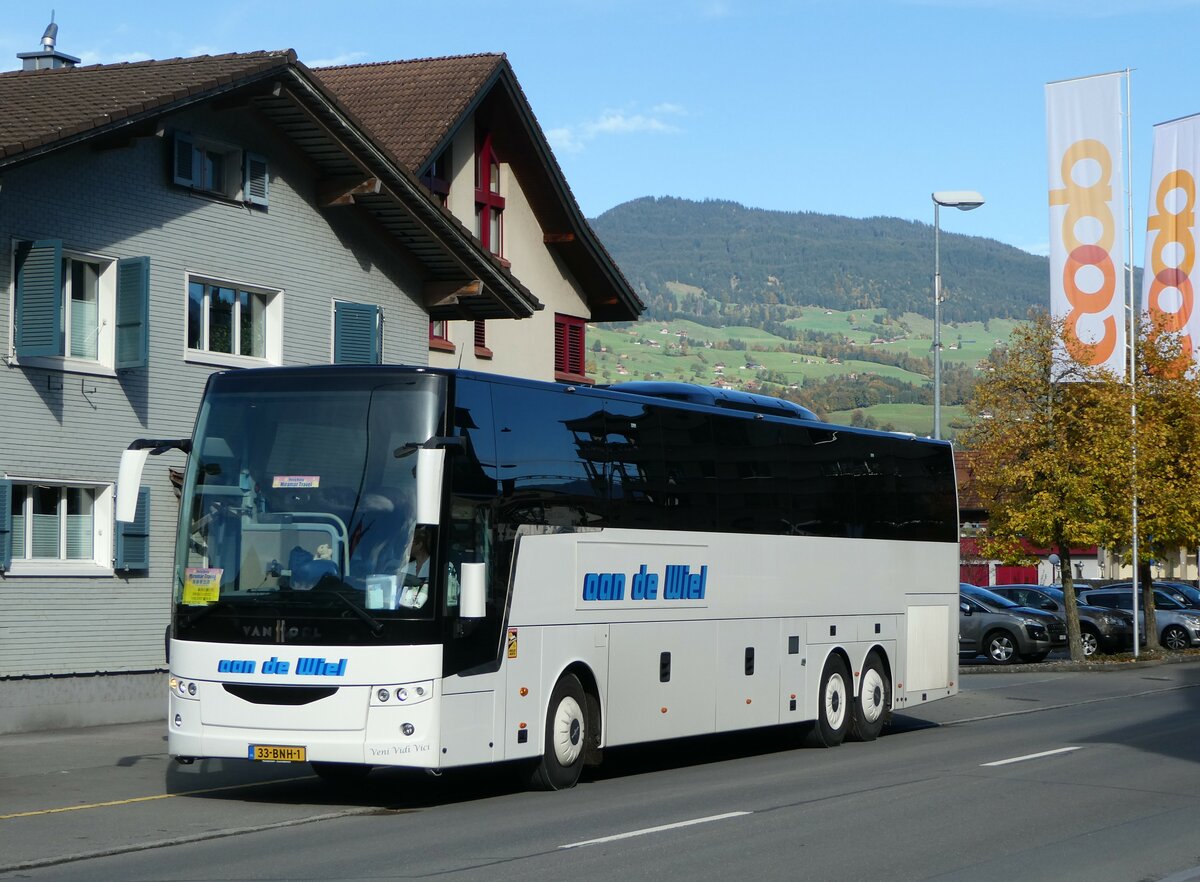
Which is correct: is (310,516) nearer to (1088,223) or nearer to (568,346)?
(568,346)

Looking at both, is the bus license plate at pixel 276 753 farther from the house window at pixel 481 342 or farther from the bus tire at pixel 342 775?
the house window at pixel 481 342

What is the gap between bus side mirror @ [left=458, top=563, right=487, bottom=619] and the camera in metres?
12.6

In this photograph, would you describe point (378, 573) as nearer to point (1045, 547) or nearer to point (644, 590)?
point (644, 590)

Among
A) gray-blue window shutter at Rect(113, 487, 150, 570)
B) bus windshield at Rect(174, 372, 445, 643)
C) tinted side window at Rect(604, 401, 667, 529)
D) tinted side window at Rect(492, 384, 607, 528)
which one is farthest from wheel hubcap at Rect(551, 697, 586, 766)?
gray-blue window shutter at Rect(113, 487, 150, 570)

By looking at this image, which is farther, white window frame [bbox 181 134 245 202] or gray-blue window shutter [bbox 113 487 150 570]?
white window frame [bbox 181 134 245 202]

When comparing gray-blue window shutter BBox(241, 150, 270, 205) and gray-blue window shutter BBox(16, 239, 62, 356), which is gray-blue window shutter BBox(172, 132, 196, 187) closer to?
gray-blue window shutter BBox(241, 150, 270, 205)


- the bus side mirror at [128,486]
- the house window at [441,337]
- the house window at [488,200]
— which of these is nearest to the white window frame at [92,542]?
the bus side mirror at [128,486]

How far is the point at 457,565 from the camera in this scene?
1305 cm

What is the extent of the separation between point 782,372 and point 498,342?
468 ft

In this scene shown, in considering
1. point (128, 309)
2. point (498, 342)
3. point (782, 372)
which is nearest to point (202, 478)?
point (128, 309)

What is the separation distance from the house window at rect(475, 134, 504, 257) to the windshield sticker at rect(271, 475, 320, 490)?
768 inches

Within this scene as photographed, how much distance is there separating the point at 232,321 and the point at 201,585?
10213 millimetres

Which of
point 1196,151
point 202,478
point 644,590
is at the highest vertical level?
point 1196,151

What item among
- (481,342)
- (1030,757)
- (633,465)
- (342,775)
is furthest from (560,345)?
(342,775)
